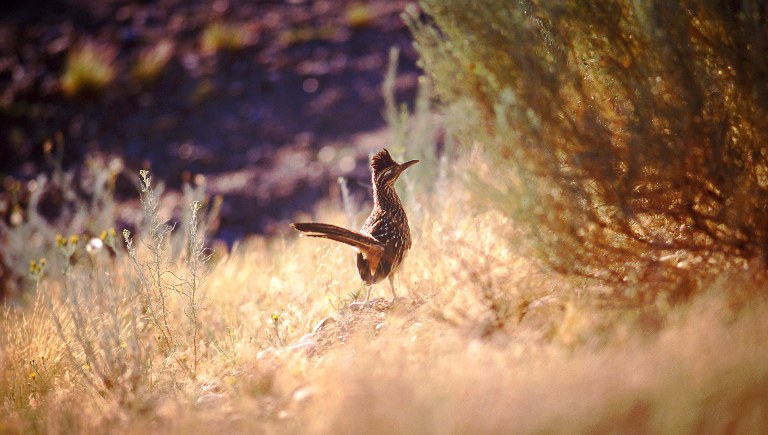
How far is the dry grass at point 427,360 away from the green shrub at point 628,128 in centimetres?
22

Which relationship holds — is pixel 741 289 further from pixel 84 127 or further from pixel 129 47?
pixel 129 47

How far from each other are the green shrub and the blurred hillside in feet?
17.6

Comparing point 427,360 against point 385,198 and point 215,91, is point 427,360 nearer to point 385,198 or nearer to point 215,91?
point 385,198

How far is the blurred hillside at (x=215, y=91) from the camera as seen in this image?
9.24m

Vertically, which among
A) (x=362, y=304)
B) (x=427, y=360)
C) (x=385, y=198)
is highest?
(x=385, y=198)

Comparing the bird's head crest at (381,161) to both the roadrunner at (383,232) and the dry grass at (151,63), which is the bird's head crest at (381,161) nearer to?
the roadrunner at (383,232)

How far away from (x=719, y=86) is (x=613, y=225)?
2.58 ft

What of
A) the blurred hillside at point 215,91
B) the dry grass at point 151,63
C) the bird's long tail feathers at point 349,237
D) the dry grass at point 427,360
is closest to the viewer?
the dry grass at point 427,360

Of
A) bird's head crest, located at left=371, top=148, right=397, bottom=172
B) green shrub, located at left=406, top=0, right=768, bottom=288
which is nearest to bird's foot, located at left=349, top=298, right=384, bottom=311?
bird's head crest, located at left=371, top=148, right=397, bottom=172

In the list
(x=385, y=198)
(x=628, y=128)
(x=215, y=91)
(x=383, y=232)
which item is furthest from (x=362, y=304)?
(x=215, y=91)

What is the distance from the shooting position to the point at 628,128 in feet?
9.53

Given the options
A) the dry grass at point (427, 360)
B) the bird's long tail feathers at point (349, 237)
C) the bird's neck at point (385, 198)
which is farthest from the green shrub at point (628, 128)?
the bird's long tail feathers at point (349, 237)

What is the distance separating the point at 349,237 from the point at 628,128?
1.39m

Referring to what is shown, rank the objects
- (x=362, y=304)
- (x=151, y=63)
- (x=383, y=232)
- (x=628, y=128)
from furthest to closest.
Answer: (x=151, y=63)
(x=362, y=304)
(x=383, y=232)
(x=628, y=128)
